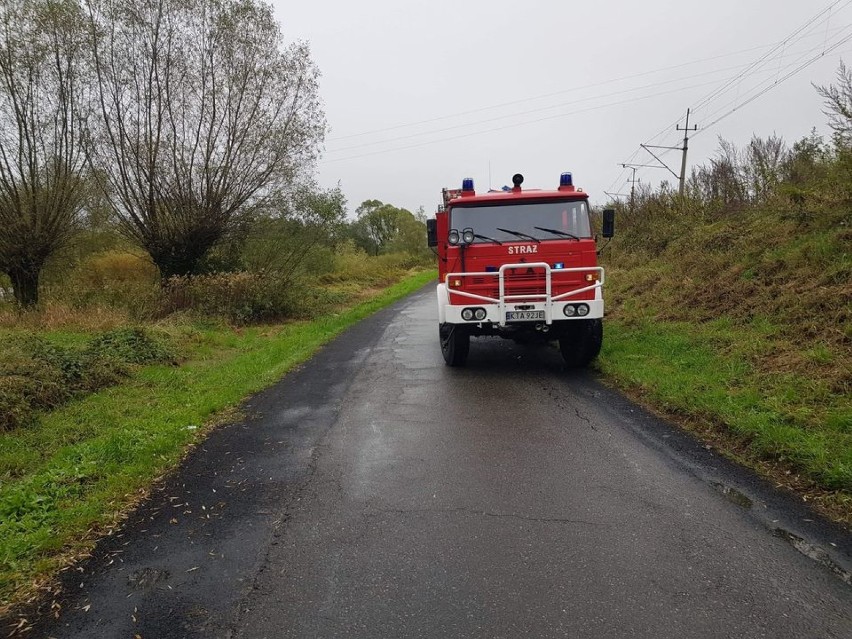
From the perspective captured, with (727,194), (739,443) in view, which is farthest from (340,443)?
(727,194)

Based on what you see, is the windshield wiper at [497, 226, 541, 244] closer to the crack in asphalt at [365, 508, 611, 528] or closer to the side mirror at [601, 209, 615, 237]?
the side mirror at [601, 209, 615, 237]

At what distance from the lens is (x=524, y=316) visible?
757 centimetres

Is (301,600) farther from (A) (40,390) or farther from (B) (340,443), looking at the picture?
(A) (40,390)

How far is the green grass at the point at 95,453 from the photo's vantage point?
11.2 ft

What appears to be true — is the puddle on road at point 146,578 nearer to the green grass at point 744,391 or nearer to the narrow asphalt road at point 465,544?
the narrow asphalt road at point 465,544

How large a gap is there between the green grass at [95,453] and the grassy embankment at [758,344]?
5045 millimetres

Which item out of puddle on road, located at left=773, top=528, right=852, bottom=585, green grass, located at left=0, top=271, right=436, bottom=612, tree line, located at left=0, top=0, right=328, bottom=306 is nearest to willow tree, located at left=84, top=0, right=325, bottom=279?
tree line, located at left=0, top=0, right=328, bottom=306

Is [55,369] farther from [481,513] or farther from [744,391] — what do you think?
[744,391]

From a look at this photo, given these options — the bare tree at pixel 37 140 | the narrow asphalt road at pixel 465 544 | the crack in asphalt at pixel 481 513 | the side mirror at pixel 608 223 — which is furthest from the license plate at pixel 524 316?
the bare tree at pixel 37 140

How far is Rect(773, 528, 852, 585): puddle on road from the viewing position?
9.42 feet

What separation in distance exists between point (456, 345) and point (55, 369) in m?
5.52

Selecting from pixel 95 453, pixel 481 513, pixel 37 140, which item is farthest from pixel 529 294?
pixel 37 140

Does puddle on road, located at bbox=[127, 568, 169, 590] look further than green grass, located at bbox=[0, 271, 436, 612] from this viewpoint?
No

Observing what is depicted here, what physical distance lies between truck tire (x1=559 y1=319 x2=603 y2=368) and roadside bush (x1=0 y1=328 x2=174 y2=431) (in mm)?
6775
